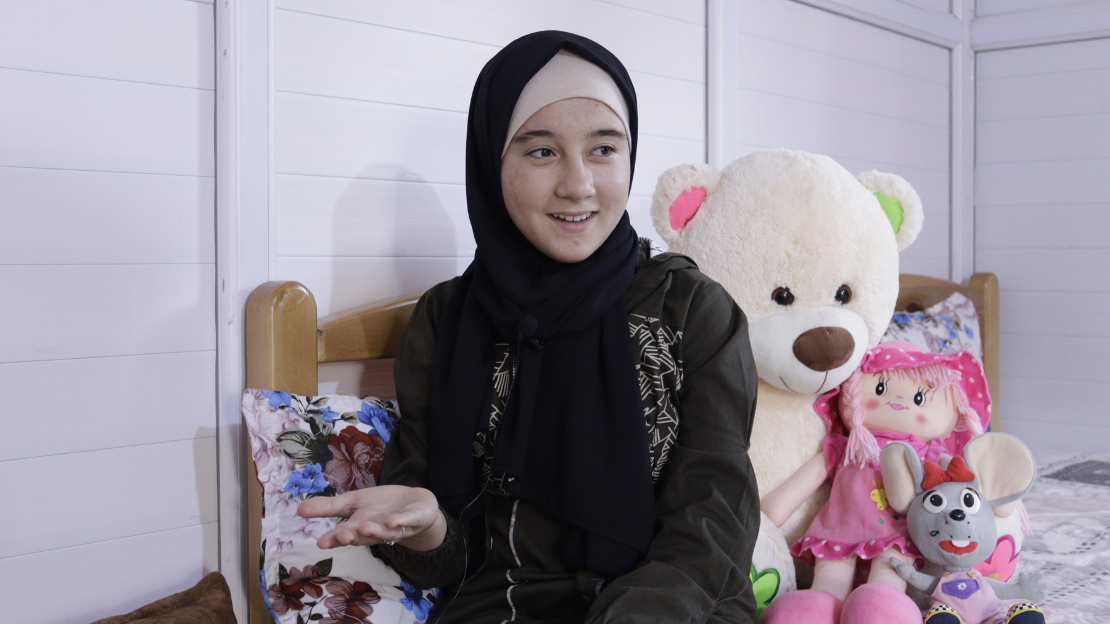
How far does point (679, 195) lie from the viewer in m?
1.33

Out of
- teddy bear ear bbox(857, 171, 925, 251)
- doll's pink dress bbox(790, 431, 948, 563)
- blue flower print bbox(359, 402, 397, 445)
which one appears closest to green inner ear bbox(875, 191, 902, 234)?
teddy bear ear bbox(857, 171, 925, 251)

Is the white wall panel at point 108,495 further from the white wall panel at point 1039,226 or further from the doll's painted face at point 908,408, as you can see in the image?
the white wall panel at point 1039,226

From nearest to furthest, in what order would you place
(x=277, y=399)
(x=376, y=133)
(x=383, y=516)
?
(x=383, y=516), (x=277, y=399), (x=376, y=133)

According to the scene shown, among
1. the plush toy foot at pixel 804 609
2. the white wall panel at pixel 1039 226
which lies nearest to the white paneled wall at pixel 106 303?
the plush toy foot at pixel 804 609

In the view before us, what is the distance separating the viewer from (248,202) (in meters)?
1.18

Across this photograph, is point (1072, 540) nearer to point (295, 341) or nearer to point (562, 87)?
point (562, 87)

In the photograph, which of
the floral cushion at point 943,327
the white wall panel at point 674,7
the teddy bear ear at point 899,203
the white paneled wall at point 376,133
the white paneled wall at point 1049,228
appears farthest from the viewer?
the white paneled wall at point 1049,228

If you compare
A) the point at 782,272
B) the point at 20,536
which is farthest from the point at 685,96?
the point at 20,536

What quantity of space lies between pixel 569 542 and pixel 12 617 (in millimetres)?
724

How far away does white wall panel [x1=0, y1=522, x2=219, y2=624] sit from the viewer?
1.06 m

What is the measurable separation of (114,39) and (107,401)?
0.49 meters

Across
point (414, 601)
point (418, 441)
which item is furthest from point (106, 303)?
point (414, 601)

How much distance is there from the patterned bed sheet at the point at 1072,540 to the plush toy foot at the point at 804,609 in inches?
12.3

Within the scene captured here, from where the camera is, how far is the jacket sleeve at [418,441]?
3.32 ft
